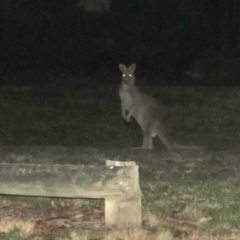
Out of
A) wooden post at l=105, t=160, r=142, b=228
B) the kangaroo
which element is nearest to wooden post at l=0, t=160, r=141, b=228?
wooden post at l=105, t=160, r=142, b=228

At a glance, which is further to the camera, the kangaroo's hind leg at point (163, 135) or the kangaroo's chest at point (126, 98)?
the kangaroo's chest at point (126, 98)

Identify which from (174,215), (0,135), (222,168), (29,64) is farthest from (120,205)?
(29,64)

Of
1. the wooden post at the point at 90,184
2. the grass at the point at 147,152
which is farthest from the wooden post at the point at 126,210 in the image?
the grass at the point at 147,152

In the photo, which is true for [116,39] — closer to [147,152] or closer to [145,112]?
[145,112]

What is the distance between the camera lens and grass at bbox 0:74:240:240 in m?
5.56

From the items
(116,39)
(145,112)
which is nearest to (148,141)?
(145,112)

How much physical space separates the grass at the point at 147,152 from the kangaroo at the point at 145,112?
281 millimetres

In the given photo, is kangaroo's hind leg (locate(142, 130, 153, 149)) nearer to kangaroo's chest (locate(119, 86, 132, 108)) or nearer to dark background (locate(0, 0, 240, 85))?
kangaroo's chest (locate(119, 86, 132, 108))

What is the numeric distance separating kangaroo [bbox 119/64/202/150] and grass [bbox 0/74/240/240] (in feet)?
0.92

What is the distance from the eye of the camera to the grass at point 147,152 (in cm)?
556

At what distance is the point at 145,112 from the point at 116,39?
13747 millimetres

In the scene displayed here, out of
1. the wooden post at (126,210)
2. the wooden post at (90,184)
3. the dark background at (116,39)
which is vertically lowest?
the wooden post at (126,210)

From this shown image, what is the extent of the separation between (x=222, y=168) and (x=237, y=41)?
731 inches

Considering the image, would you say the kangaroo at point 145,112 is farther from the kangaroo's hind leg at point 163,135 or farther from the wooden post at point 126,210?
the wooden post at point 126,210
